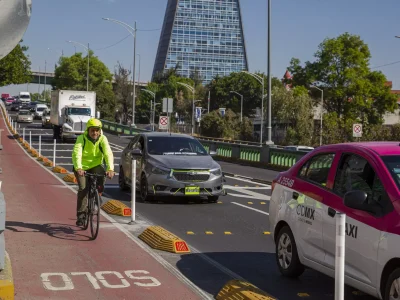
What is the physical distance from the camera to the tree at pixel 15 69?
7000 cm

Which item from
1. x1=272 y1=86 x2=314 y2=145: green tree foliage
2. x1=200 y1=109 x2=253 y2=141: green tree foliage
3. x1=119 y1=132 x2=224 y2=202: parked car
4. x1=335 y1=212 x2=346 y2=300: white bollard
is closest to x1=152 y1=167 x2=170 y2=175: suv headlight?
x1=119 y1=132 x2=224 y2=202: parked car

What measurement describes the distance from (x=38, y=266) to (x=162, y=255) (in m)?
1.77

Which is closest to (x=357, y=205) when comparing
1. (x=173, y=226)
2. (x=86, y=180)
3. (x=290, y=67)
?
(x=86, y=180)

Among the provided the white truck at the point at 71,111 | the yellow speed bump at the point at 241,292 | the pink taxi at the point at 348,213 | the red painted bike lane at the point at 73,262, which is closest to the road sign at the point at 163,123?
the white truck at the point at 71,111

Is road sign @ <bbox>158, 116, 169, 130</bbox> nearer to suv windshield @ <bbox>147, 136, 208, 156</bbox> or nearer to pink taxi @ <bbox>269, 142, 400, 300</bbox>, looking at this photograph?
suv windshield @ <bbox>147, 136, 208, 156</bbox>

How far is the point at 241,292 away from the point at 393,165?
191 centimetres

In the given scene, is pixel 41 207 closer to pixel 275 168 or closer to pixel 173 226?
pixel 173 226

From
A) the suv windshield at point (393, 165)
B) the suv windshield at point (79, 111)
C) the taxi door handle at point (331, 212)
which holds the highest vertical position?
the suv windshield at point (79, 111)

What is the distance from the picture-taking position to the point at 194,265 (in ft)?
29.4

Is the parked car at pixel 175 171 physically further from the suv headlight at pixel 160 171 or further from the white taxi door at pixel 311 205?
the white taxi door at pixel 311 205

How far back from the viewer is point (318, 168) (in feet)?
25.6

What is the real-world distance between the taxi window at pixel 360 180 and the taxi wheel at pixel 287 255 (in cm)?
109

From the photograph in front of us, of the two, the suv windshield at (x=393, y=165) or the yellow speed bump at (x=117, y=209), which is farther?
the yellow speed bump at (x=117, y=209)

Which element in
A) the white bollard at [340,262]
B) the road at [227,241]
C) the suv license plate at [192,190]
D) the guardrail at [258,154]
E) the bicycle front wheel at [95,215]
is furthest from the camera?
the guardrail at [258,154]
